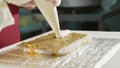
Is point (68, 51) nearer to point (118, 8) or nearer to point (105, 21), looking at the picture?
point (105, 21)

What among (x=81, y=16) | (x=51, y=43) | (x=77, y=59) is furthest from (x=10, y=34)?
(x=81, y=16)

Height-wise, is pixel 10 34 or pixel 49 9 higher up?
pixel 49 9

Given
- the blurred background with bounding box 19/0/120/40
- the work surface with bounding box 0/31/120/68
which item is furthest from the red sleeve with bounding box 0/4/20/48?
the blurred background with bounding box 19/0/120/40

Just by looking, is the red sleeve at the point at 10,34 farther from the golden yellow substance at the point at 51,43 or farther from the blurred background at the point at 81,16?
the blurred background at the point at 81,16

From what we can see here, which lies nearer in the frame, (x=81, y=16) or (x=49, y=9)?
(x=49, y=9)

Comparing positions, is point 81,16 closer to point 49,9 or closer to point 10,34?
point 10,34

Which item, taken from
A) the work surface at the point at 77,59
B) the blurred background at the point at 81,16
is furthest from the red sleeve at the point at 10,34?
the blurred background at the point at 81,16

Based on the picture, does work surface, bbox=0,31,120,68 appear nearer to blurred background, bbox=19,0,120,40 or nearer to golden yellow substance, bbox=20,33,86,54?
golden yellow substance, bbox=20,33,86,54
